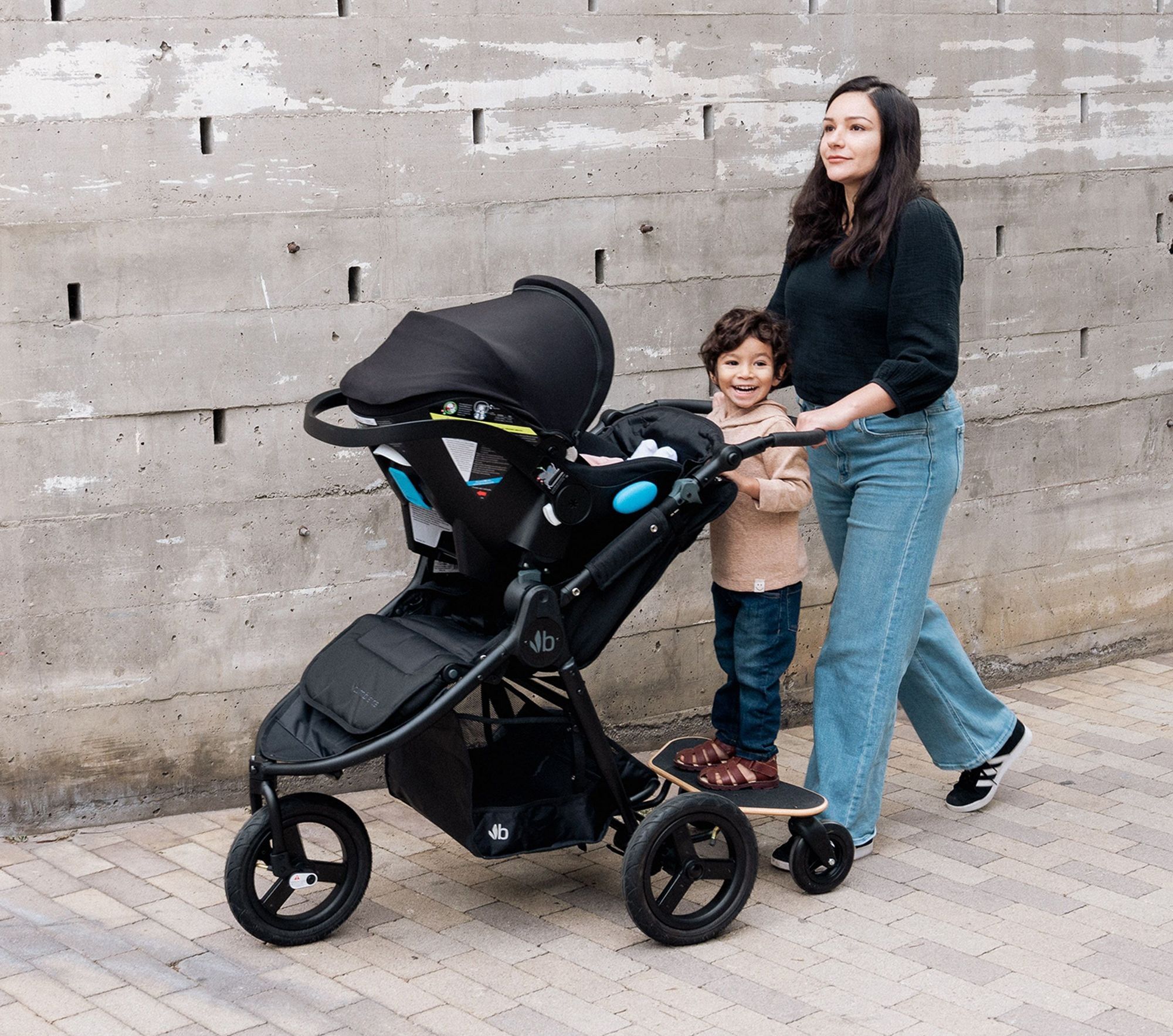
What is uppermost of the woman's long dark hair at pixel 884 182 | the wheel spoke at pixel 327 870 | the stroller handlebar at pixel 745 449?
the woman's long dark hair at pixel 884 182

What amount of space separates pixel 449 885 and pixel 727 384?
1461 mm

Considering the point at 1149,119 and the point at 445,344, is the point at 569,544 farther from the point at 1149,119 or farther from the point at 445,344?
the point at 1149,119

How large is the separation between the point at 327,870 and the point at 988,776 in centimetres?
198

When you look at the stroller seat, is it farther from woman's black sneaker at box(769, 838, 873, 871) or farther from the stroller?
woman's black sneaker at box(769, 838, 873, 871)

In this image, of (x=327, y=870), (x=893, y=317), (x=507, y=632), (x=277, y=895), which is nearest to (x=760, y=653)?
(x=507, y=632)

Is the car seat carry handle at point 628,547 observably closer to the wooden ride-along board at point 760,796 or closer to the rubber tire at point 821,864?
the wooden ride-along board at point 760,796

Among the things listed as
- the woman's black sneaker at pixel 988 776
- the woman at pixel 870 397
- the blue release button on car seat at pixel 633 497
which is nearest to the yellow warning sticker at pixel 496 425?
the blue release button on car seat at pixel 633 497

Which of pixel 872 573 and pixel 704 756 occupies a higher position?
pixel 872 573

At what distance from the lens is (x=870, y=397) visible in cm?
399

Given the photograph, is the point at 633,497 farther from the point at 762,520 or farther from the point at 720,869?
the point at 720,869

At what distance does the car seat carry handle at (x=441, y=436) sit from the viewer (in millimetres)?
3443

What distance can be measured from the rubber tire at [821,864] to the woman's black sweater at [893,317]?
3.51 ft

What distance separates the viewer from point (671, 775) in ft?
13.5

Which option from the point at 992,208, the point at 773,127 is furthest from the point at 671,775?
the point at 992,208
